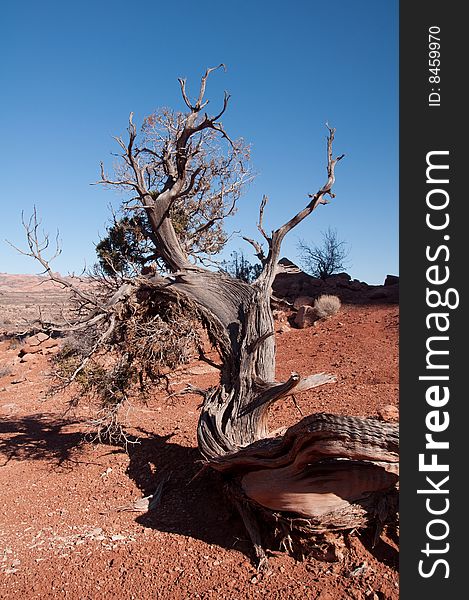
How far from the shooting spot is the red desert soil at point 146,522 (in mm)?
4762

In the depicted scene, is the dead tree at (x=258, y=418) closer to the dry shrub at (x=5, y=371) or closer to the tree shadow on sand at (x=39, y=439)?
the tree shadow on sand at (x=39, y=439)

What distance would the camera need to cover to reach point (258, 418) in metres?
6.49

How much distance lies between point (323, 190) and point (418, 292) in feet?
13.2

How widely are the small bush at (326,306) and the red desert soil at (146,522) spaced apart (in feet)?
19.0

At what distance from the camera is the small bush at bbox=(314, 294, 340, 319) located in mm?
17797

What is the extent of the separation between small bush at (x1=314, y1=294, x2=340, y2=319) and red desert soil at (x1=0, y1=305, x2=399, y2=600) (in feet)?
19.0

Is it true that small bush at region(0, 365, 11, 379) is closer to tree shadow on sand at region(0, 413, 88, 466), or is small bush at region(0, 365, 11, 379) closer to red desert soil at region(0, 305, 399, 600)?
red desert soil at region(0, 305, 399, 600)

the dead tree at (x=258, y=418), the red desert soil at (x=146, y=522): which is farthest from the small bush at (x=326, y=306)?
the dead tree at (x=258, y=418)

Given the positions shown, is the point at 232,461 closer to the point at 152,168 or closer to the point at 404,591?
the point at 404,591

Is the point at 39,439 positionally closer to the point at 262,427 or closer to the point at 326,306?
the point at 262,427

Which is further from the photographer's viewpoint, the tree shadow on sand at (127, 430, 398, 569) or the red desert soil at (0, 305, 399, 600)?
the tree shadow on sand at (127, 430, 398, 569)

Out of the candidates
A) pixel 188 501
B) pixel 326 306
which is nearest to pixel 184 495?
pixel 188 501

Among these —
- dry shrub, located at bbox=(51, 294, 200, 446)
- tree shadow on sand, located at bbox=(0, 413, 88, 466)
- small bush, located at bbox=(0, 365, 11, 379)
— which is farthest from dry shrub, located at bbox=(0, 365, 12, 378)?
dry shrub, located at bbox=(51, 294, 200, 446)

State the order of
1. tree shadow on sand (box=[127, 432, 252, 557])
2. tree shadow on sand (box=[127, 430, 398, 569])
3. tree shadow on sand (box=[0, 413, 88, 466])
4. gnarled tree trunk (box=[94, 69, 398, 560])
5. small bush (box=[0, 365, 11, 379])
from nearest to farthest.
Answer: gnarled tree trunk (box=[94, 69, 398, 560]) → tree shadow on sand (box=[127, 430, 398, 569]) → tree shadow on sand (box=[127, 432, 252, 557]) → tree shadow on sand (box=[0, 413, 88, 466]) → small bush (box=[0, 365, 11, 379])
